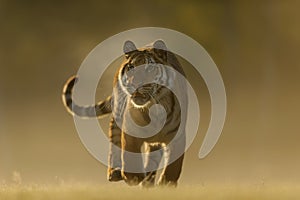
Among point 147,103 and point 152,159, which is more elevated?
point 147,103

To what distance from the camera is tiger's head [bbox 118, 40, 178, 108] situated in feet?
47.3

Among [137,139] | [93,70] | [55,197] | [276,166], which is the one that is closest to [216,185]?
[137,139]

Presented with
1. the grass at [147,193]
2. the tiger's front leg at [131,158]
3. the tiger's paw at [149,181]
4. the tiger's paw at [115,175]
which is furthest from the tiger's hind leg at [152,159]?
the grass at [147,193]

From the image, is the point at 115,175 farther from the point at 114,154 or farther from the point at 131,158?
the point at 131,158

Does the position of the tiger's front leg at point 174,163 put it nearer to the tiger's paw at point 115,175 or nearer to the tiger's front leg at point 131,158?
the tiger's front leg at point 131,158

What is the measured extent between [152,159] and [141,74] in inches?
43.1

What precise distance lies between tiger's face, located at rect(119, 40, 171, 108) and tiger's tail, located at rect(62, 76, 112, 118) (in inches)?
53.1

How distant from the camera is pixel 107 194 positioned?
39.0 feet

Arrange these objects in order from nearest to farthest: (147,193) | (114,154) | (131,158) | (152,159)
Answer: (147,193), (131,158), (114,154), (152,159)

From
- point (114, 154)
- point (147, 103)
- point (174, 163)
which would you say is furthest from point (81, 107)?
point (174, 163)

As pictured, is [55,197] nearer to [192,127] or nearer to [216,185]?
[216,185]

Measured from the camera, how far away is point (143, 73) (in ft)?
47.5

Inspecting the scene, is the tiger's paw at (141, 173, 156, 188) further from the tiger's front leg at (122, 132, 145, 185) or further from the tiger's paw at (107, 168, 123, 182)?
the tiger's paw at (107, 168, 123, 182)

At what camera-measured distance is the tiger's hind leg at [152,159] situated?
14.8 meters
